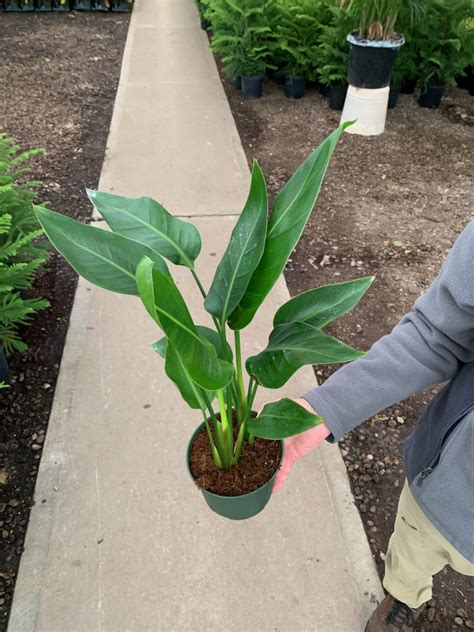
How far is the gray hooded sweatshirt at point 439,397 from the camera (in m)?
1.23

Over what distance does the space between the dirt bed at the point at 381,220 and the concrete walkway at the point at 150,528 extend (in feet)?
0.63

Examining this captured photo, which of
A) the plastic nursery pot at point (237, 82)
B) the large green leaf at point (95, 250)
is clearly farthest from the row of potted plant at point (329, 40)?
the large green leaf at point (95, 250)

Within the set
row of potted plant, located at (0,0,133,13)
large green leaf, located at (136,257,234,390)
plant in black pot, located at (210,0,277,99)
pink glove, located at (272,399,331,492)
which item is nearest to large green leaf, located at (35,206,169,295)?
large green leaf, located at (136,257,234,390)

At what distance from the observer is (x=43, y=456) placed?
2209 millimetres

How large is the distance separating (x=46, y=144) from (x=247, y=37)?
2.34m

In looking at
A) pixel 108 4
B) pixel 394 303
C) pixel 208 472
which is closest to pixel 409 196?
pixel 394 303

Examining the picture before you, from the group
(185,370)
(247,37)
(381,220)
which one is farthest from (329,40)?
(185,370)

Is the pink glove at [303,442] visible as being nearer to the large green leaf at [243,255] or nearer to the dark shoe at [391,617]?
the large green leaf at [243,255]

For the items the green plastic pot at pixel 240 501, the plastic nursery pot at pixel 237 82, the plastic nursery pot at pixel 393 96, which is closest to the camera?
the green plastic pot at pixel 240 501

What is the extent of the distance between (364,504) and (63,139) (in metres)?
4.26

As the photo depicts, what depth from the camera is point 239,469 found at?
1.54m

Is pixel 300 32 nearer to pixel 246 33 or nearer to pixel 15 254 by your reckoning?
pixel 246 33

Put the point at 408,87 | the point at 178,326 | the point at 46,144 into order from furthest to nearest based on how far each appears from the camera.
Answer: the point at 408,87
the point at 46,144
the point at 178,326

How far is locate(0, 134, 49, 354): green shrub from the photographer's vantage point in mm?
2363
